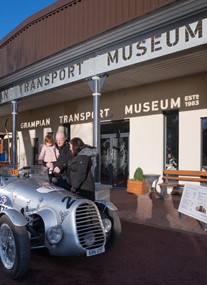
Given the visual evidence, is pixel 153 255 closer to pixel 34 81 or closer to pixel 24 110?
pixel 34 81

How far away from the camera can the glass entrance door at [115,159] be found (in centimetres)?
1306

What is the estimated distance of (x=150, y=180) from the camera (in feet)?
37.4

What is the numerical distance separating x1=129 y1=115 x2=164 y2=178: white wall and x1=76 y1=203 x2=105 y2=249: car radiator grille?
7.43 m

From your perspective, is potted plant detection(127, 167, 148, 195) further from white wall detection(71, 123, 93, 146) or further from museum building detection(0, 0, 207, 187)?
white wall detection(71, 123, 93, 146)

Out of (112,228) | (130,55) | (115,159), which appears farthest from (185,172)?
(112,228)

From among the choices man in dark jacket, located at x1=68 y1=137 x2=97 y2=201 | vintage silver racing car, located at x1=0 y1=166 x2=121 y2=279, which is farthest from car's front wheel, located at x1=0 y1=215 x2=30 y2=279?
man in dark jacket, located at x1=68 y1=137 x2=97 y2=201

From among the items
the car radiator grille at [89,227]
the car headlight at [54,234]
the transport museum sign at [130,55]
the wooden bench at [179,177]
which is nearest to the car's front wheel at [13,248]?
the car headlight at [54,234]

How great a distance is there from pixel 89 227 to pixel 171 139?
302 inches

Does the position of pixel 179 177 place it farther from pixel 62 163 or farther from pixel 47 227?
pixel 47 227

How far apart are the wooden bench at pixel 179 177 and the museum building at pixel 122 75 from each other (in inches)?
14.3

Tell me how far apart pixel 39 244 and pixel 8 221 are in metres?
0.49

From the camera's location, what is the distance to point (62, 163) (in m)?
5.97

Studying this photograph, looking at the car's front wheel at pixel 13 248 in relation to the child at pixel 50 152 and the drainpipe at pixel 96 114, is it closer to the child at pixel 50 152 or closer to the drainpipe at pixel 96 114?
the child at pixel 50 152

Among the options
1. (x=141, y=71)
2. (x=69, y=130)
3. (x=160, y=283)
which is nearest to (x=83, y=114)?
(x=69, y=130)
